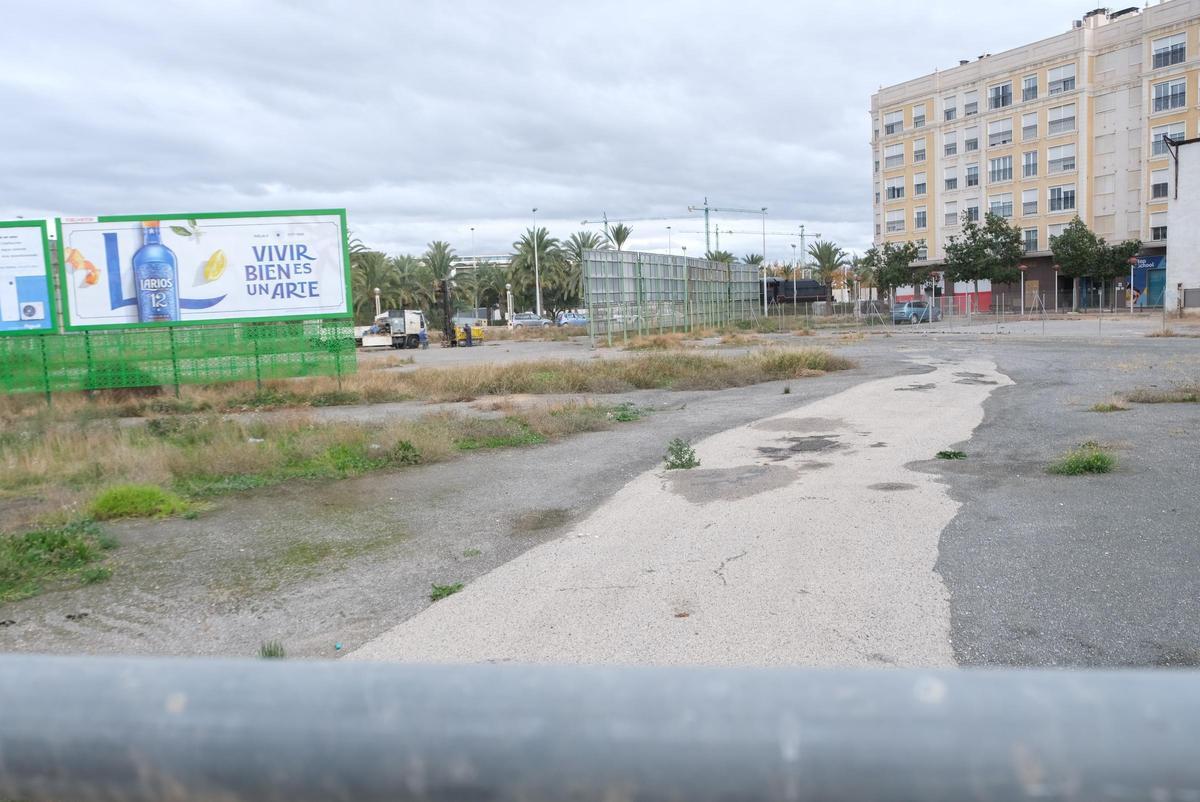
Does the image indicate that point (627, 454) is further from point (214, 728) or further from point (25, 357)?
point (25, 357)

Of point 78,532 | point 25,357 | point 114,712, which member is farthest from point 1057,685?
point 25,357

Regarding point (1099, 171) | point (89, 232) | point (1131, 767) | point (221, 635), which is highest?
point (1099, 171)

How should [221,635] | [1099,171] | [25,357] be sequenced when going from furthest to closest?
1. [1099,171]
2. [25,357]
3. [221,635]

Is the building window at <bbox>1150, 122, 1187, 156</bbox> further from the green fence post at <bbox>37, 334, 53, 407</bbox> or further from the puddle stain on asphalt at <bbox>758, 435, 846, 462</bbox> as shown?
the green fence post at <bbox>37, 334, 53, 407</bbox>

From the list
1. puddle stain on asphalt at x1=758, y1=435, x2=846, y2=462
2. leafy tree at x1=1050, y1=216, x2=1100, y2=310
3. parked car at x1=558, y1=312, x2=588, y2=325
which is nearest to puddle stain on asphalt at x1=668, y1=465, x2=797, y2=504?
puddle stain on asphalt at x1=758, y1=435, x2=846, y2=462

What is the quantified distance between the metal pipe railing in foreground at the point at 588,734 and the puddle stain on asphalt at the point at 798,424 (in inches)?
510

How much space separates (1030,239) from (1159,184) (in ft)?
31.8

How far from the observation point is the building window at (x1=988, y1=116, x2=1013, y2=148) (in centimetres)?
7325

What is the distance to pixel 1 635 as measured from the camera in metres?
5.95

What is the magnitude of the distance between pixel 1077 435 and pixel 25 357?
20.5m

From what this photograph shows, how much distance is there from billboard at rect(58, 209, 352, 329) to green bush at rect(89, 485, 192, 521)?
520 inches

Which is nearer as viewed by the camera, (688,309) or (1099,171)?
(688,309)

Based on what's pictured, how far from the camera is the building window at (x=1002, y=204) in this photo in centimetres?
7394

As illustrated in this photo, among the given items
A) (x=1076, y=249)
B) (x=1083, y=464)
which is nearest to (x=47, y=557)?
(x=1083, y=464)
